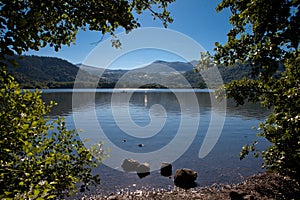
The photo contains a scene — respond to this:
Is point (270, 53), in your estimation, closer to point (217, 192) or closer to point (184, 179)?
point (217, 192)

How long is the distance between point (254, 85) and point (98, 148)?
23.5 feet

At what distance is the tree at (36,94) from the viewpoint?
255cm

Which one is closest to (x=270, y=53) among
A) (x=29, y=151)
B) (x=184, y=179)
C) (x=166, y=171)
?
(x=29, y=151)

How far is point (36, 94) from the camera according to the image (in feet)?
19.7

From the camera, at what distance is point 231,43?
548 cm

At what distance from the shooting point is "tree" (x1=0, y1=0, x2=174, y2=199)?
2.55 meters

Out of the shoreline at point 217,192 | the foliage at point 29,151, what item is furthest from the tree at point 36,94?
the shoreline at point 217,192

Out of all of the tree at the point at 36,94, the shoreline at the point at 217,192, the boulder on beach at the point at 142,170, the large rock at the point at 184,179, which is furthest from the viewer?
the boulder on beach at the point at 142,170

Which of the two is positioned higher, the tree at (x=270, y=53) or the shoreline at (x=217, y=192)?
the tree at (x=270, y=53)

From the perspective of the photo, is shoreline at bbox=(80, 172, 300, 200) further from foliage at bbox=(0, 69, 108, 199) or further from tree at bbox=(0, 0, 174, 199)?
tree at bbox=(0, 0, 174, 199)

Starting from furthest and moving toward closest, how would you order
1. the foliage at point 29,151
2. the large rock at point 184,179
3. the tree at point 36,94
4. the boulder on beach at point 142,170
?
1. the boulder on beach at point 142,170
2. the large rock at point 184,179
3. the foliage at point 29,151
4. the tree at point 36,94

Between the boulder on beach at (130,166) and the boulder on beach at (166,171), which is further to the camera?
the boulder on beach at (130,166)

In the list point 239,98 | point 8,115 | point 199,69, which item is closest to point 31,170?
point 8,115

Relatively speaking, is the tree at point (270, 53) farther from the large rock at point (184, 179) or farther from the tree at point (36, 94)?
the large rock at point (184, 179)
